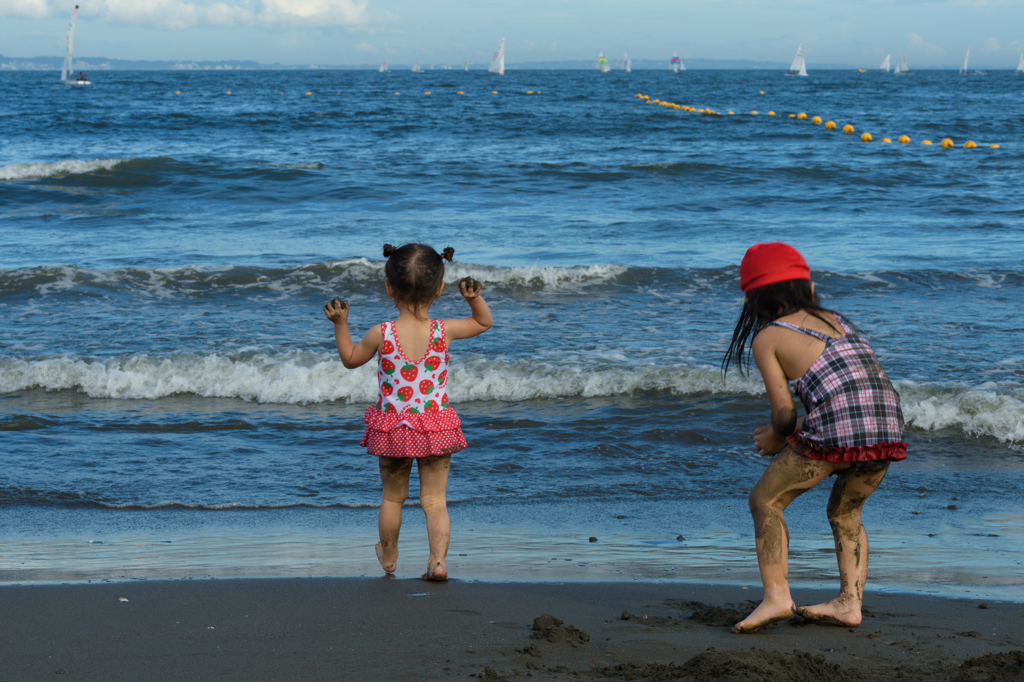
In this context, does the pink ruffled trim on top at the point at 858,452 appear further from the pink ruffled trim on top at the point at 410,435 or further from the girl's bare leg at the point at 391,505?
the girl's bare leg at the point at 391,505

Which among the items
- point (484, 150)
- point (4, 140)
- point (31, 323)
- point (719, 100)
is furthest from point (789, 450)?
Answer: point (719, 100)

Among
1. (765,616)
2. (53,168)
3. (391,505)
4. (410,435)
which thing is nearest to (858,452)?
(765,616)

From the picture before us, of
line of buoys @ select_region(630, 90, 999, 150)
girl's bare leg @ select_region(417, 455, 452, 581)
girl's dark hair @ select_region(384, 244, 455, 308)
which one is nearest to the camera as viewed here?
girl's dark hair @ select_region(384, 244, 455, 308)

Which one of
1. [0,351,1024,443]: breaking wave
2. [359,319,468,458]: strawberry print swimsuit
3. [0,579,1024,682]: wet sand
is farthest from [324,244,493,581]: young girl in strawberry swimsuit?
[0,351,1024,443]: breaking wave

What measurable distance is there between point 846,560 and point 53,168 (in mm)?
20260

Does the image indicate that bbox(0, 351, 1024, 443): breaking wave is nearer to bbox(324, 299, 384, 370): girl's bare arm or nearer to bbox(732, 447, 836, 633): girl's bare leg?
bbox(324, 299, 384, 370): girl's bare arm

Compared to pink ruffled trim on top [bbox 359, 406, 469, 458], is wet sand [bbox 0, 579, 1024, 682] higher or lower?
lower

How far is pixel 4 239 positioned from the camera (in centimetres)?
1355

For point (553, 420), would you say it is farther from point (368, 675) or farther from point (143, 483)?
point (368, 675)

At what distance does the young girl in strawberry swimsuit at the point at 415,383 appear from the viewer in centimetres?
335

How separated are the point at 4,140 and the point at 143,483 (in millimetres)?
27091

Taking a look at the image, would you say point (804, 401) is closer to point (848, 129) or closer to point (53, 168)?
point (53, 168)

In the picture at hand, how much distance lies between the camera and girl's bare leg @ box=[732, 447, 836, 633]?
9.44 feet

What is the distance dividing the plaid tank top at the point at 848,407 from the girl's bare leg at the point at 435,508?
1387 millimetres
